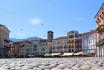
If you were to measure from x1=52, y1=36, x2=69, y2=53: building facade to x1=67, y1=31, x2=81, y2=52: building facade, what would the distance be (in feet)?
7.86

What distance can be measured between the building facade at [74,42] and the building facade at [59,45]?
2.40 meters

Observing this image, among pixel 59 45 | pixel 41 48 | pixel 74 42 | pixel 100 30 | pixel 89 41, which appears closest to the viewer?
pixel 100 30

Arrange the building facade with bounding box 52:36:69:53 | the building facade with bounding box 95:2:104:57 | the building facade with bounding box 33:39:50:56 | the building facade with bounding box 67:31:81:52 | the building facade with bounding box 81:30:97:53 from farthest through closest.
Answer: the building facade with bounding box 33:39:50:56
the building facade with bounding box 52:36:69:53
the building facade with bounding box 67:31:81:52
the building facade with bounding box 81:30:97:53
the building facade with bounding box 95:2:104:57

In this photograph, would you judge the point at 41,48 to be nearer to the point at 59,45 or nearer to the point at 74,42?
the point at 59,45

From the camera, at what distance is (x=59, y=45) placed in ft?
564

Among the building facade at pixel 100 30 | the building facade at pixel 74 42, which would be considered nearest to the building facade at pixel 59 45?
the building facade at pixel 74 42

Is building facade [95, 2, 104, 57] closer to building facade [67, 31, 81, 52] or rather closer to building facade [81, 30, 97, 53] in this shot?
building facade [81, 30, 97, 53]

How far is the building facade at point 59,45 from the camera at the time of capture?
16812 centimetres

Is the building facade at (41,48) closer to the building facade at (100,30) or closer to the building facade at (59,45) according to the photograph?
the building facade at (59,45)

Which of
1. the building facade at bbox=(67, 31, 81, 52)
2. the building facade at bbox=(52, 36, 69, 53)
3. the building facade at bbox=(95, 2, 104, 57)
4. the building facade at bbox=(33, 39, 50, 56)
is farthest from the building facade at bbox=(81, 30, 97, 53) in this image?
the building facade at bbox=(33, 39, 50, 56)

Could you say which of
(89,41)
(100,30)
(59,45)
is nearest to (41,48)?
(59,45)

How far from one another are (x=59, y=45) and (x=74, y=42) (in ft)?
42.6

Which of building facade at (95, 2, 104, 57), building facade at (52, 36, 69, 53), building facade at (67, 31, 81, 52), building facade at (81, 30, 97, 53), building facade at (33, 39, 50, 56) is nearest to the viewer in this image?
building facade at (95, 2, 104, 57)

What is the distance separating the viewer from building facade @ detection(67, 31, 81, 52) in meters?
161
